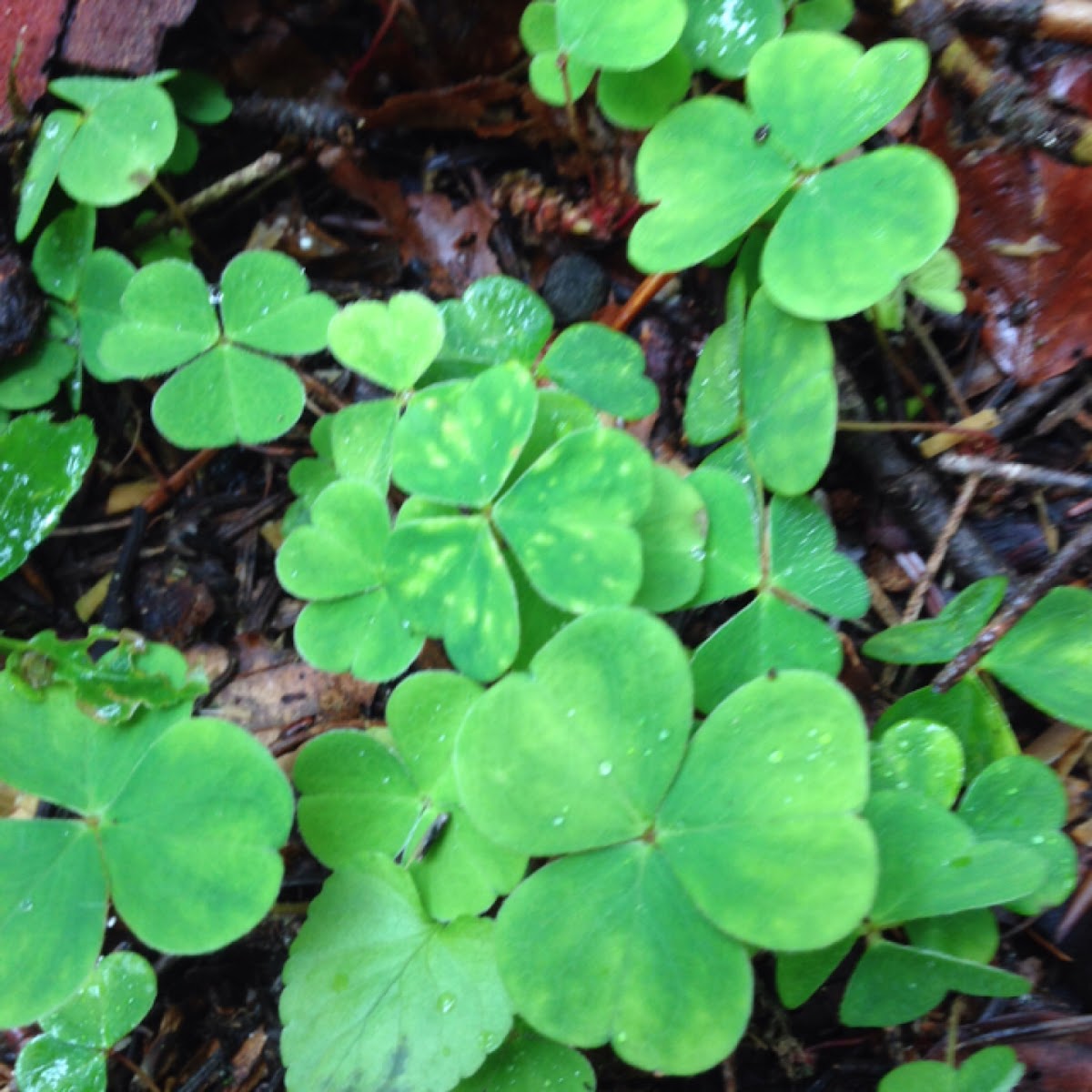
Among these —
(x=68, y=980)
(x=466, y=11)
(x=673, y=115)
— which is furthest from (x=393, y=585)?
(x=466, y=11)

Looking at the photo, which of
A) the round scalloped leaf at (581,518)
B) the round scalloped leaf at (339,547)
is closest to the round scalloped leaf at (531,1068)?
the round scalloped leaf at (581,518)

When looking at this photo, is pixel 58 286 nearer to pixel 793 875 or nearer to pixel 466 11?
pixel 466 11

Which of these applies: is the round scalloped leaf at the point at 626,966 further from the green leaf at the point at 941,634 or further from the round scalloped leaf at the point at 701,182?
the round scalloped leaf at the point at 701,182

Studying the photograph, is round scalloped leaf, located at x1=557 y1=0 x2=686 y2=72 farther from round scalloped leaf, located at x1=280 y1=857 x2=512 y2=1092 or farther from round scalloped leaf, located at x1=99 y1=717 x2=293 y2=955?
round scalloped leaf, located at x1=280 y1=857 x2=512 y2=1092

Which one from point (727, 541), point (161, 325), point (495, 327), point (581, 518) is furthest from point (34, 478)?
point (727, 541)

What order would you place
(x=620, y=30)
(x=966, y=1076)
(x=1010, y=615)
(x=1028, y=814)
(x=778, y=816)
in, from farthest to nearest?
(x=620, y=30) → (x=1010, y=615) → (x=1028, y=814) → (x=966, y=1076) → (x=778, y=816)

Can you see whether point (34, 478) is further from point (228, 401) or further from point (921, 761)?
point (921, 761)

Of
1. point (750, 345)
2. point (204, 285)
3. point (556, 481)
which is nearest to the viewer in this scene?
point (556, 481)
